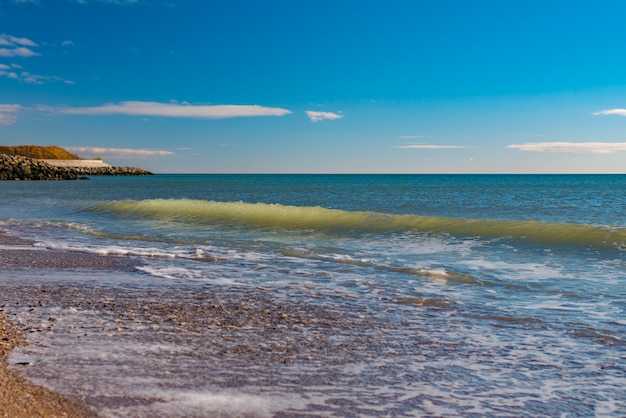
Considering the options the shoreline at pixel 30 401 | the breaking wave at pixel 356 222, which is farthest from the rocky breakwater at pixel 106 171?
the shoreline at pixel 30 401

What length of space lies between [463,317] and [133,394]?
4.25 metres

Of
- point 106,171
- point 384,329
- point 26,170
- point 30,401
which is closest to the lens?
point 30,401

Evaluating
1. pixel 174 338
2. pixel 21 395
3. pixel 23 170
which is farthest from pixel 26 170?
pixel 21 395

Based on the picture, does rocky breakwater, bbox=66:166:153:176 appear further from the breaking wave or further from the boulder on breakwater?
the breaking wave

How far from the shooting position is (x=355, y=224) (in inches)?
906

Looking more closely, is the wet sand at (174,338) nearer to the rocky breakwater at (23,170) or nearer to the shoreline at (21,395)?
the shoreline at (21,395)

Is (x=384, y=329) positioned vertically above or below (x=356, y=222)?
below

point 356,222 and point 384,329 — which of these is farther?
point 356,222

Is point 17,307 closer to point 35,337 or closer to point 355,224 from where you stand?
point 35,337

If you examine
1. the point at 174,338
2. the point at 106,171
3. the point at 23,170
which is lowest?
the point at 174,338

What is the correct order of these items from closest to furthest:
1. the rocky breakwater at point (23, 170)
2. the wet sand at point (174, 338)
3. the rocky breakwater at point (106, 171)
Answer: the wet sand at point (174, 338) < the rocky breakwater at point (23, 170) < the rocky breakwater at point (106, 171)

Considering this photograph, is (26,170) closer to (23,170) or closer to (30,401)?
(23,170)

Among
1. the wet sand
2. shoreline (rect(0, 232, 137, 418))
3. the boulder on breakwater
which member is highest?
the boulder on breakwater

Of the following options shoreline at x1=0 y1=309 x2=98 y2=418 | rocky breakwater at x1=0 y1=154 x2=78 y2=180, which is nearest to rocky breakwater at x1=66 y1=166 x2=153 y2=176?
rocky breakwater at x1=0 y1=154 x2=78 y2=180
